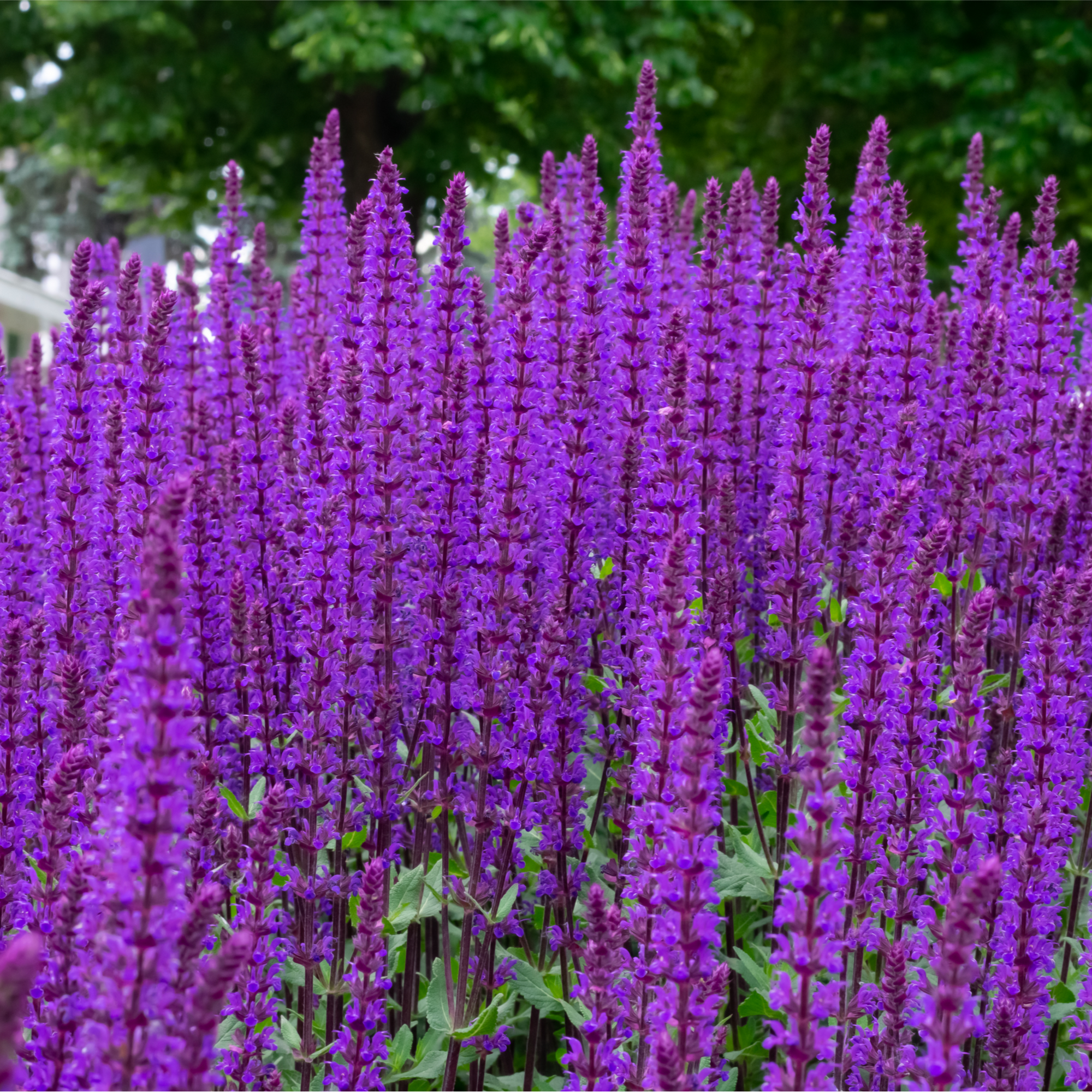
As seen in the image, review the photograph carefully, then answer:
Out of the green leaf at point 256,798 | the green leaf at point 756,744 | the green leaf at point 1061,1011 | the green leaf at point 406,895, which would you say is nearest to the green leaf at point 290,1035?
the green leaf at point 406,895

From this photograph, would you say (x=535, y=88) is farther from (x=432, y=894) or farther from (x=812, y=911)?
(x=812, y=911)

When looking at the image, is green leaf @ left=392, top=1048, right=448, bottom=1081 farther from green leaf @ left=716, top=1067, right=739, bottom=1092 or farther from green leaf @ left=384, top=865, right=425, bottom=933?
green leaf @ left=716, top=1067, right=739, bottom=1092

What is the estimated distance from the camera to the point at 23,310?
897 inches

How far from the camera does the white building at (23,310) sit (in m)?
21.9

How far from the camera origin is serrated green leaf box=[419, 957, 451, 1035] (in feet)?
12.5

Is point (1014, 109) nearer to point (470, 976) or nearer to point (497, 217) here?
point (497, 217)

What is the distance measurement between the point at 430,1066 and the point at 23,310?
71.3 feet

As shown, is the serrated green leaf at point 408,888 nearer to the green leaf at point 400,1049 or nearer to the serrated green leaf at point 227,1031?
the green leaf at point 400,1049

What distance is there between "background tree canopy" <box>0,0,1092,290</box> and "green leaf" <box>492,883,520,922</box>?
1407 centimetres

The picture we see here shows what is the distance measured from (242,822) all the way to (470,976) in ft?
3.06

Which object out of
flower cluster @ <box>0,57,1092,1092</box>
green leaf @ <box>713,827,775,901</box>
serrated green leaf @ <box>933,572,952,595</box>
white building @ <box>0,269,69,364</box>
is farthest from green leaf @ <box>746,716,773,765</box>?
white building @ <box>0,269,69,364</box>

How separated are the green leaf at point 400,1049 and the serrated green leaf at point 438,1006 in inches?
2.4

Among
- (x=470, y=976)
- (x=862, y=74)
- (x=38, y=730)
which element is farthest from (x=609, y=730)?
(x=862, y=74)

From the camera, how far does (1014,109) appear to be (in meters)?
17.2
